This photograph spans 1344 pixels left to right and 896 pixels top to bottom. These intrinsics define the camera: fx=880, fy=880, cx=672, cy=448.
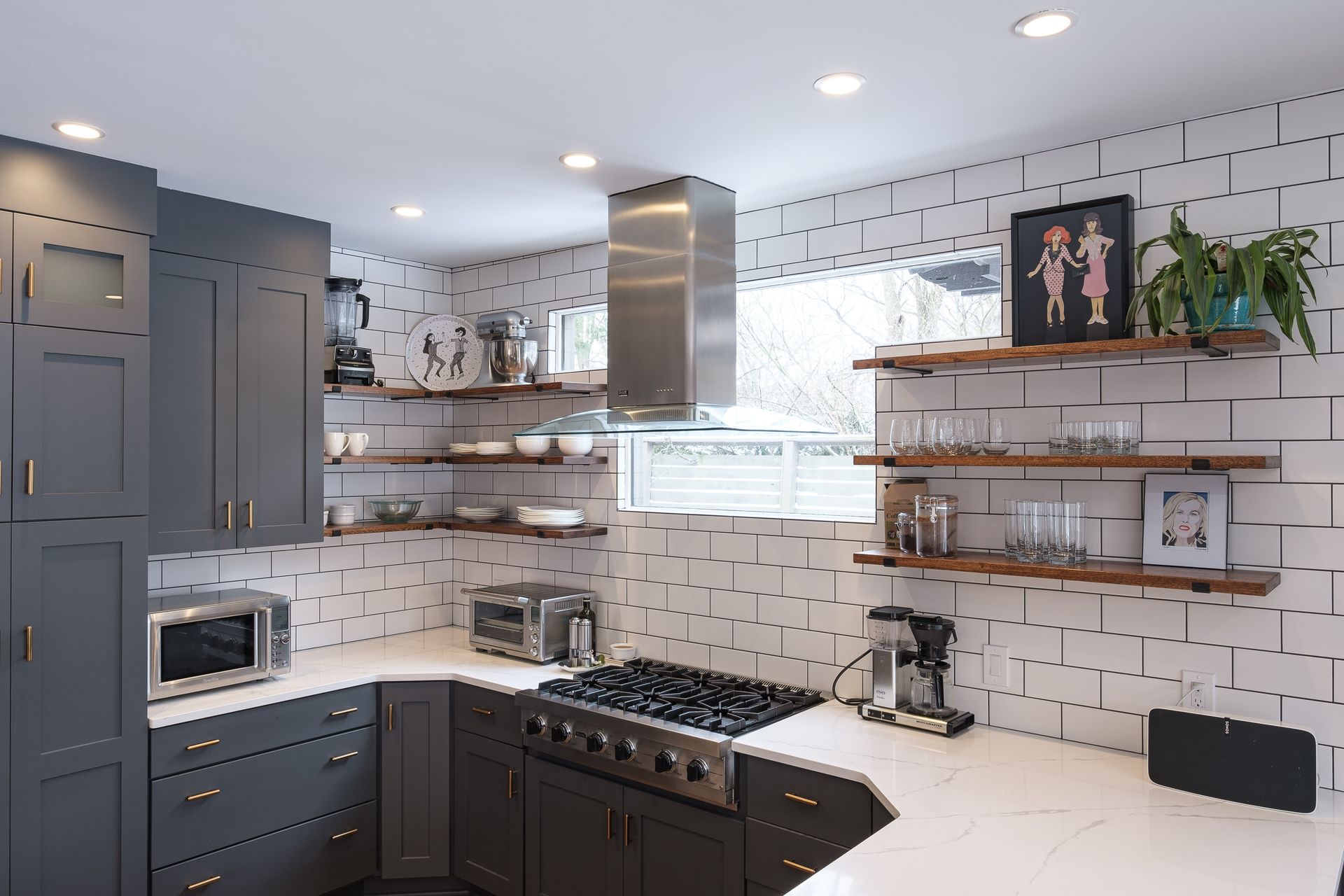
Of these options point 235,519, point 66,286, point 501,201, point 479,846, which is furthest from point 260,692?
point 501,201

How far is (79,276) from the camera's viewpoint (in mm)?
2689

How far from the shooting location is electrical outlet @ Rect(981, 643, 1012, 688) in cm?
268

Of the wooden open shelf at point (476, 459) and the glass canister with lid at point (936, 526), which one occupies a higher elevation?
the wooden open shelf at point (476, 459)

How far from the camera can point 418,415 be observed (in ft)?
13.9

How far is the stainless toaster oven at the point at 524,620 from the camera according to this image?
3521 mm

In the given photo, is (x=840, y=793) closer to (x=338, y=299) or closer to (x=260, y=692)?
(x=260, y=692)

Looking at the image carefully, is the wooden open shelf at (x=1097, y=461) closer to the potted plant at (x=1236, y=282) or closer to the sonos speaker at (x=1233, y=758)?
the potted plant at (x=1236, y=282)

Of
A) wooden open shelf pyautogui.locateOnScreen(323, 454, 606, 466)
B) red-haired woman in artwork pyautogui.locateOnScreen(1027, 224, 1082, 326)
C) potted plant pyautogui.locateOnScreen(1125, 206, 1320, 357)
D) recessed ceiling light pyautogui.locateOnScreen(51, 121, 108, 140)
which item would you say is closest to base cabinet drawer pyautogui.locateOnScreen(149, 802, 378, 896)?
wooden open shelf pyautogui.locateOnScreen(323, 454, 606, 466)

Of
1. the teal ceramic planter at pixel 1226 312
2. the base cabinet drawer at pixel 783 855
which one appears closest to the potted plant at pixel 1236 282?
the teal ceramic planter at pixel 1226 312

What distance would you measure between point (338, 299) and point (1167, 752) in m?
3.38

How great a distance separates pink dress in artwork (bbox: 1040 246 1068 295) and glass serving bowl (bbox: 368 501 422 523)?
2.62m

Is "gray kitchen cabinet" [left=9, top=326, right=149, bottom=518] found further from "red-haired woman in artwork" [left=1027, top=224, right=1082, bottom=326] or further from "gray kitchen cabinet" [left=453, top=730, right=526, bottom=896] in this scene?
"red-haired woman in artwork" [left=1027, top=224, right=1082, bottom=326]

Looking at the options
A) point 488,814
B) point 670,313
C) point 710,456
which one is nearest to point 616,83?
point 670,313

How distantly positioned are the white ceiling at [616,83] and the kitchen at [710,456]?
0.02 meters
